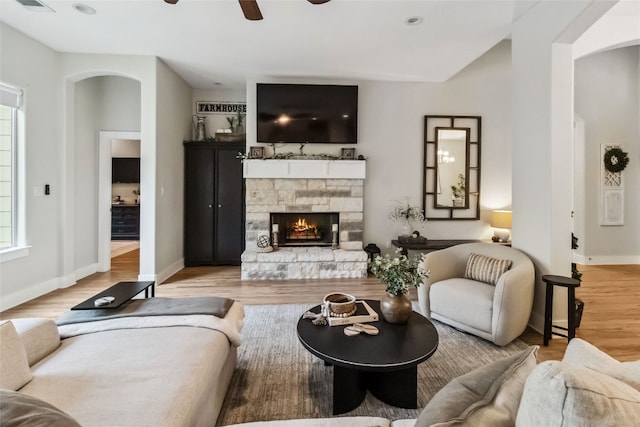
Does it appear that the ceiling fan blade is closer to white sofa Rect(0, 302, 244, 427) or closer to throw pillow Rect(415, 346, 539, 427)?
white sofa Rect(0, 302, 244, 427)

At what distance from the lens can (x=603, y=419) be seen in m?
0.55

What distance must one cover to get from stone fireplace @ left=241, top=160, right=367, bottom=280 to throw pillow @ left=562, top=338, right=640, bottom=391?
3.83m

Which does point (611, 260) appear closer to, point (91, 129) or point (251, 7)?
point (251, 7)

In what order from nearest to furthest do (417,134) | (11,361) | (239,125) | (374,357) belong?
(11,361) → (374,357) → (417,134) → (239,125)

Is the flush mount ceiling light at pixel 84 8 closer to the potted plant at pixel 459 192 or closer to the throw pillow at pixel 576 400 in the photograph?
the throw pillow at pixel 576 400

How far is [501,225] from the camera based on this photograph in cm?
479

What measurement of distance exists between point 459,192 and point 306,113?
9.12ft

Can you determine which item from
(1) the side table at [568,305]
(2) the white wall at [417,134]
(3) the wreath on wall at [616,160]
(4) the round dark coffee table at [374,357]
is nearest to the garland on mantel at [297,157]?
(2) the white wall at [417,134]

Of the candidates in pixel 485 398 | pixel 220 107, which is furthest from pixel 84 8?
pixel 485 398

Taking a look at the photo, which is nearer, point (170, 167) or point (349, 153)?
point (170, 167)

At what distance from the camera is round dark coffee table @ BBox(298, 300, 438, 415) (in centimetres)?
162

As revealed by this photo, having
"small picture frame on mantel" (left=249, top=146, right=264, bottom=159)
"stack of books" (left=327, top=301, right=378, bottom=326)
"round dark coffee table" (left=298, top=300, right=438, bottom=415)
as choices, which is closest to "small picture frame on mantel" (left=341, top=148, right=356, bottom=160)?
"small picture frame on mantel" (left=249, top=146, right=264, bottom=159)

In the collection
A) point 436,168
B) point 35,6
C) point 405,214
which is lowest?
point 405,214

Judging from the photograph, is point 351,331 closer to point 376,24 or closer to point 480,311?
point 480,311
